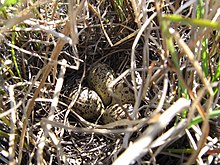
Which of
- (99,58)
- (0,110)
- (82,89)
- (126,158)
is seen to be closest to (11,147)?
(0,110)

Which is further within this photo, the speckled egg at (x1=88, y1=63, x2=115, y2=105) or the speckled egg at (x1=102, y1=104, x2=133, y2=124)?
the speckled egg at (x1=88, y1=63, x2=115, y2=105)

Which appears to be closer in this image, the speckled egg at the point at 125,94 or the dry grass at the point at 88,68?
the dry grass at the point at 88,68

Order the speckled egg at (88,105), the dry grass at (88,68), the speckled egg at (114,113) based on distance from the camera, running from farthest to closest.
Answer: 1. the speckled egg at (88,105)
2. the speckled egg at (114,113)
3. the dry grass at (88,68)

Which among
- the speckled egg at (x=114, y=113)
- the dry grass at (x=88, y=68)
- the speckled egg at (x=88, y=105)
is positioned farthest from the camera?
the speckled egg at (x=88, y=105)

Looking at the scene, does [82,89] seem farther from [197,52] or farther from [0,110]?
[197,52]

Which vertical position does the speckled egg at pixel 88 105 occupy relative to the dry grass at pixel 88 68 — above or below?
below

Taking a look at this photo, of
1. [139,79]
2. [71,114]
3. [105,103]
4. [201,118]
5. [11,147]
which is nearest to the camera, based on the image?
[201,118]
